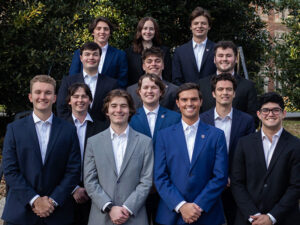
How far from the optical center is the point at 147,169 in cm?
393

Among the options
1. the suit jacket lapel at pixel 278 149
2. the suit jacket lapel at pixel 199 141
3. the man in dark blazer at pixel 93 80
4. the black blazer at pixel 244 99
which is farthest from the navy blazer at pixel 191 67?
the suit jacket lapel at pixel 278 149

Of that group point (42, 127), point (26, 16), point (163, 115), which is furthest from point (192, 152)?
point (26, 16)

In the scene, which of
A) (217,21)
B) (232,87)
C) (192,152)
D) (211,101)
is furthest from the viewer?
(217,21)

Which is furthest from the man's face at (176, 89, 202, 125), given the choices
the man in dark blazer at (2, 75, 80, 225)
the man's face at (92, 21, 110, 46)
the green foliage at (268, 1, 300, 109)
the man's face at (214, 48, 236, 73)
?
the green foliage at (268, 1, 300, 109)

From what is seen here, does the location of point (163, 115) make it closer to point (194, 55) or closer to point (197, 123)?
point (197, 123)

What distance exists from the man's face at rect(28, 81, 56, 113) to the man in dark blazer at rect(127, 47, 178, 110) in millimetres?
1211

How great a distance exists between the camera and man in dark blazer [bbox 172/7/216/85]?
5727 millimetres

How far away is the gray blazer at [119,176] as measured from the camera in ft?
12.4

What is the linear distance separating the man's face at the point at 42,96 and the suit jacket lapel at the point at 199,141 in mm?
1455

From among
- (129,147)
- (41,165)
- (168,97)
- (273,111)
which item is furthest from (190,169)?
(41,165)

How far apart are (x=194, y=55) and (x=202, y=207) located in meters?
2.61

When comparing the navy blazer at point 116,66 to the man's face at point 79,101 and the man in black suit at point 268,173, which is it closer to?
the man's face at point 79,101

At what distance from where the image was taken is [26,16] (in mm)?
7758

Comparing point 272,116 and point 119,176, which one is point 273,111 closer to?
point 272,116
